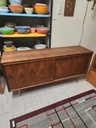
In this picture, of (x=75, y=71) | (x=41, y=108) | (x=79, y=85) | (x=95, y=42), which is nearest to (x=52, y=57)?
(x=75, y=71)

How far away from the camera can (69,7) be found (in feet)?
5.26

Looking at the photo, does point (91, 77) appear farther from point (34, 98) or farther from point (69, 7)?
point (69, 7)

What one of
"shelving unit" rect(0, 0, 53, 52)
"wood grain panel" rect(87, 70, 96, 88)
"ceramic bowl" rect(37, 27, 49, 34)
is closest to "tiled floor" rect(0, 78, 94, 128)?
"wood grain panel" rect(87, 70, 96, 88)

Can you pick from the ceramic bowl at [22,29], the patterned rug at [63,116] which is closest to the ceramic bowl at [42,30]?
the ceramic bowl at [22,29]

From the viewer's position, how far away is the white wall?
5.40 feet

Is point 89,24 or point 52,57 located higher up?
point 89,24

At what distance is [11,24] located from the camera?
1499mm

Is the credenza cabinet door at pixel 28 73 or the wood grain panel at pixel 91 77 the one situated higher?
the credenza cabinet door at pixel 28 73

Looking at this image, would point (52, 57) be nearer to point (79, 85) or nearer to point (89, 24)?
point (79, 85)

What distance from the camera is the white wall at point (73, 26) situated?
5.40 ft

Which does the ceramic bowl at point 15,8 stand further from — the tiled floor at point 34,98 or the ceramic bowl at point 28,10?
the tiled floor at point 34,98

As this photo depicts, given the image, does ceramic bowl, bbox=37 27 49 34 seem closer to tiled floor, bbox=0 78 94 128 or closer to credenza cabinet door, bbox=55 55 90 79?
credenza cabinet door, bbox=55 55 90 79

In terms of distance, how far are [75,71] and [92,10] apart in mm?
1142

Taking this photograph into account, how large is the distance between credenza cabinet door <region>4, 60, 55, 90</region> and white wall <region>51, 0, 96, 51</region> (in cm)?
55
